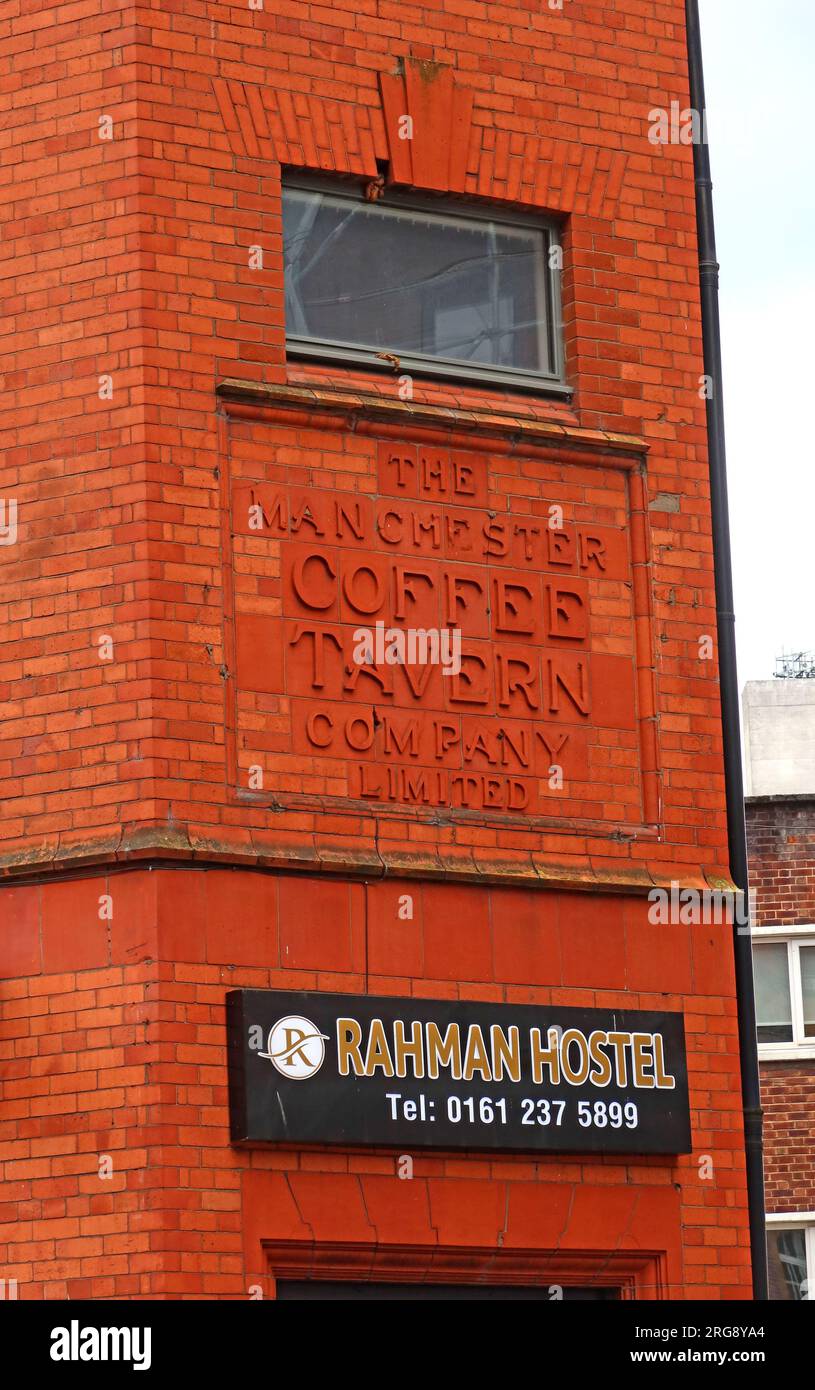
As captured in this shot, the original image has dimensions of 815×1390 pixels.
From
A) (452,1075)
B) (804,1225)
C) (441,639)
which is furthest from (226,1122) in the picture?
(804,1225)

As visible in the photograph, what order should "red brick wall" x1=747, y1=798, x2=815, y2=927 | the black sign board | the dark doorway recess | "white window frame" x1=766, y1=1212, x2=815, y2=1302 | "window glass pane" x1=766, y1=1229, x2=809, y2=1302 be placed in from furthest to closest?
"red brick wall" x1=747, y1=798, x2=815, y2=927 → "window glass pane" x1=766, y1=1229, x2=809, y2=1302 → "white window frame" x1=766, y1=1212, x2=815, y2=1302 → the dark doorway recess → the black sign board

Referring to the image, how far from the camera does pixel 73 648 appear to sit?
10.3m

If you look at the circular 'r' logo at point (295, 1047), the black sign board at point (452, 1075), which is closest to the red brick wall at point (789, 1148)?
the black sign board at point (452, 1075)

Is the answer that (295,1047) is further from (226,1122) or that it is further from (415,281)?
(415,281)

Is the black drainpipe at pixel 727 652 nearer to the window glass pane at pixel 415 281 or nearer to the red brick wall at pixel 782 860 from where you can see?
the window glass pane at pixel 415 281

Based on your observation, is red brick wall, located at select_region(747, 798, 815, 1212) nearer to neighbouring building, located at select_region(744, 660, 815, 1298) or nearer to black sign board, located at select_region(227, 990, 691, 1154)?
neighbouring building, located at select_region(744, 660, 815, 1298)

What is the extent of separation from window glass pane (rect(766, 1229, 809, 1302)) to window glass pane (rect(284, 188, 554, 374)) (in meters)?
14.2

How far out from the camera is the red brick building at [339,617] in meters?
9.87

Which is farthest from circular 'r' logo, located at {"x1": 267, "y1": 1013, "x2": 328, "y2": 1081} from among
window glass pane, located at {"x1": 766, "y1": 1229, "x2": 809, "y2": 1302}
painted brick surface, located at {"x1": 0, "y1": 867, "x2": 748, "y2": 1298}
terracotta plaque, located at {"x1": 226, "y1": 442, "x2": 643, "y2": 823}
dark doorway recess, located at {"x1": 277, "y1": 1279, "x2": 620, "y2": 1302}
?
window glass pane, located at {"x1": 766, "y1": 1229, "x2": 809, "y2": 1302}

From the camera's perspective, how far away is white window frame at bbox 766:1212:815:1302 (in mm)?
23266

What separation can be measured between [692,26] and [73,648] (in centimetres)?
493

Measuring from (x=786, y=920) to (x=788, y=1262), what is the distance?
11.2ft

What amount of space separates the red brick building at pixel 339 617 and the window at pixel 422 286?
20 millimetres
